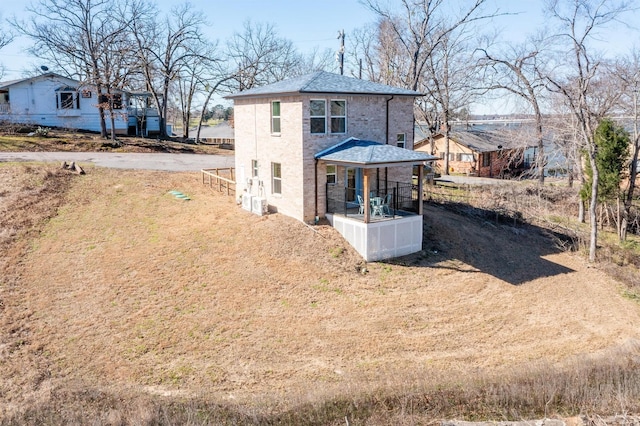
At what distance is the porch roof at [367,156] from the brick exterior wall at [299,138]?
628 mm

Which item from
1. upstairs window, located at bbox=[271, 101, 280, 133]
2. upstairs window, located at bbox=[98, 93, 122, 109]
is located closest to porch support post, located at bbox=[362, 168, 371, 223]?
upstairs window, located at bbox=[271, 101, 280, 133]

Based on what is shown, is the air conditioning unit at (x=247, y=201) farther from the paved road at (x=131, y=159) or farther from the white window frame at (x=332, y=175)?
the paved road at (x=131, y=159)

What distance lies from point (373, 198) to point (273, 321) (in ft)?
23.8

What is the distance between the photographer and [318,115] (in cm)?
1961

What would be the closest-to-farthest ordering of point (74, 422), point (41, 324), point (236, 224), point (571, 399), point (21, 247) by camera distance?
point (74, 422) → point (571, 399) → point (41, 324) → point (21, 247) → point (236, 224)

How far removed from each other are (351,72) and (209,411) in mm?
47962

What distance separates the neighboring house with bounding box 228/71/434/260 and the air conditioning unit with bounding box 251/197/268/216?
0.04 m

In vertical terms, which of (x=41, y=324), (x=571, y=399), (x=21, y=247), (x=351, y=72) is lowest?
(x=571, y=399)

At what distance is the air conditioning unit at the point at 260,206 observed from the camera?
21.1 m

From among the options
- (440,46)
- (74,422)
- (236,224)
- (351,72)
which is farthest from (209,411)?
(351,72)

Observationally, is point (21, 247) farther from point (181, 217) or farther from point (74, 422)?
point (74, 422)

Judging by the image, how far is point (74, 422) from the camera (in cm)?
973

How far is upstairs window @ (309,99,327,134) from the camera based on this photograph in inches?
765

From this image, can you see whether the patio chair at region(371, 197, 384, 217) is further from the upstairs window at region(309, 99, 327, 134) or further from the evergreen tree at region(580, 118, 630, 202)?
the evergreen tree at region(580, 118, 630, 202)
